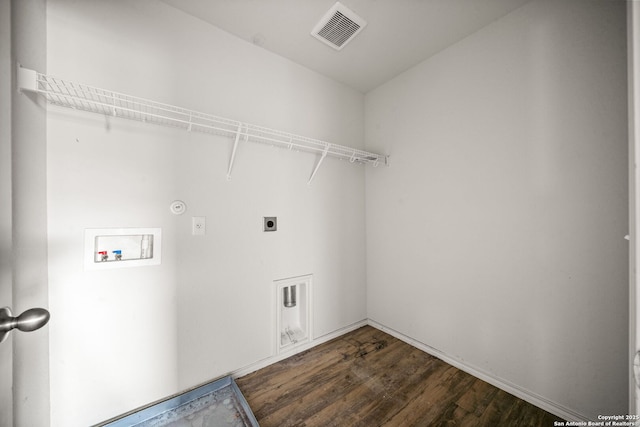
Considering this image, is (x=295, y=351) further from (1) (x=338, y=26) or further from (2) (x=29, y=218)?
(1) (x=338, y=26)

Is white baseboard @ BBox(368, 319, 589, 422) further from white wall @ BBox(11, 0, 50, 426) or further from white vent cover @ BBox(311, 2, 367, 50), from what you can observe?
white vent cover @ BBox(311, 2, 367, 50)

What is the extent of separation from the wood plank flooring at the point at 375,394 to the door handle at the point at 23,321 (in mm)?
1188

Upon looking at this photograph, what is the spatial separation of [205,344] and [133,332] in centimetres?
42

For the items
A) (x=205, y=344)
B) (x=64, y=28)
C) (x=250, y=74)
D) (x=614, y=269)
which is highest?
(x=250, y=74)

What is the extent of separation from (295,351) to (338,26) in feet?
8.22

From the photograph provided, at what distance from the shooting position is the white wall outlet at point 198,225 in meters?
1.50

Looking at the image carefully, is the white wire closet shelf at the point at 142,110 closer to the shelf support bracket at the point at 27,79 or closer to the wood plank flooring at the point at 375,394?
the shelf support bracket at the point at 27,79

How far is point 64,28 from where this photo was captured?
1180 mm

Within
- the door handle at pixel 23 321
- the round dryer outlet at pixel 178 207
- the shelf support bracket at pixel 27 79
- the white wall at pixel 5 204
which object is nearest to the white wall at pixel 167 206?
the round dryer outlet at pixel 178 207

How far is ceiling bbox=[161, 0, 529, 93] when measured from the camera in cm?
149

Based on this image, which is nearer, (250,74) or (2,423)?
(2,423)

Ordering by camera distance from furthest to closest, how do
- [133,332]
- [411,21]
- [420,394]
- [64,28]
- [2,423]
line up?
[411,21]
[420,394]
[133,332]
[64,28]
[2,423]

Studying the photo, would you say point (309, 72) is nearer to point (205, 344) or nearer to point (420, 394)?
point (205, 344)

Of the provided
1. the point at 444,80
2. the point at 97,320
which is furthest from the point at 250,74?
the point at 97,320
